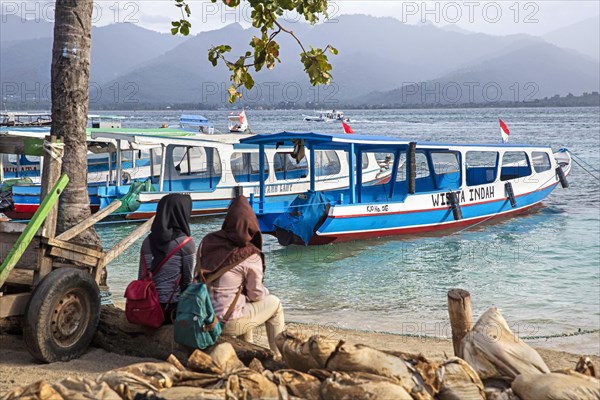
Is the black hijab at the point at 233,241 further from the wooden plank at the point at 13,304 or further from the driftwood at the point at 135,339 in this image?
the wooden plank at the point at 13,304

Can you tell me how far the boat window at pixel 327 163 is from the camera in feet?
71.4

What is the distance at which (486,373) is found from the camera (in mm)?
4723

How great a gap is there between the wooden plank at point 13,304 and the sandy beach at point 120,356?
1.48ft

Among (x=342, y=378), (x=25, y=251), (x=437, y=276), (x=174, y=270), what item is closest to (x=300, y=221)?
(x=437, y=276)

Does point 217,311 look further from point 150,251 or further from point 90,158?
point 90,158

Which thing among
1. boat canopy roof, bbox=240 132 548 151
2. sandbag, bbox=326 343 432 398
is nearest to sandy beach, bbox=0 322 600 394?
sandbag, bbox=326 343 432 398

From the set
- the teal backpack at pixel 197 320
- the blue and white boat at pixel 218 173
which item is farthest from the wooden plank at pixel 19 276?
the blue and white boat at pixel 218 173

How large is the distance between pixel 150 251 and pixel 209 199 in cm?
1313

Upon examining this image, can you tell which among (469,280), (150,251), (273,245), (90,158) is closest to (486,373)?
(150,251)

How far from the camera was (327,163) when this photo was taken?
22.0 m

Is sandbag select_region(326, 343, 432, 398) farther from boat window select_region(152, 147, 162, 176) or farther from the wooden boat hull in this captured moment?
boat window select_region(152, 147, 162, 176)

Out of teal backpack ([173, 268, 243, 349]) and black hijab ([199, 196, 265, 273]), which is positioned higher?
black hijab ([199, 196, 265, 273])

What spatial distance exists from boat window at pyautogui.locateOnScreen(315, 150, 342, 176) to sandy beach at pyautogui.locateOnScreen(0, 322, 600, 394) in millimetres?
13284

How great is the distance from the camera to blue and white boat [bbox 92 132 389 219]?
17578mm
